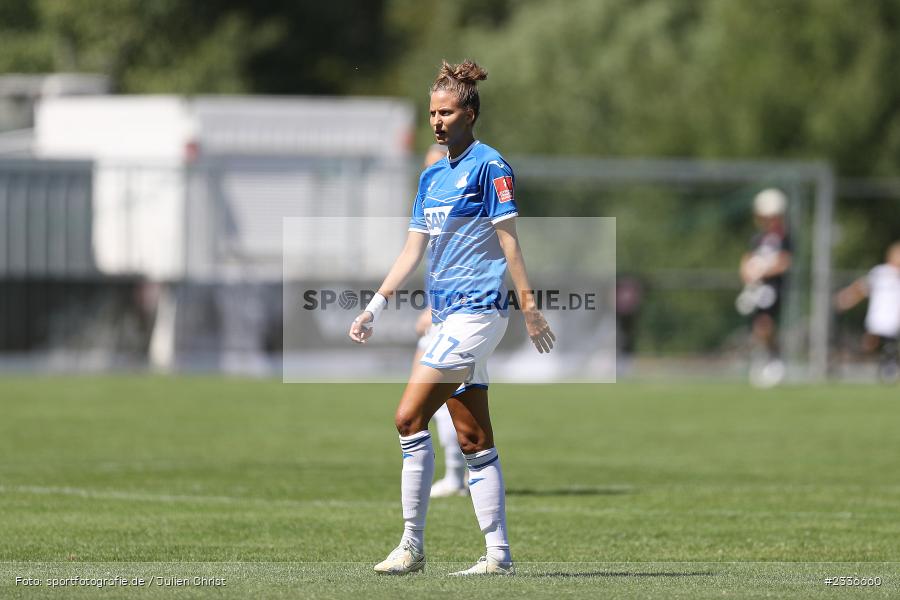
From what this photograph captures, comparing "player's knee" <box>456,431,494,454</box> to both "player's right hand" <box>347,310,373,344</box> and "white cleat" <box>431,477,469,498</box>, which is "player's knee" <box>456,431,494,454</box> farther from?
"white cleat" <box>431,477,469,498</box>

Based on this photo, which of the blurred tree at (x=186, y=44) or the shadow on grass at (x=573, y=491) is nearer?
the shadow on grass at (x=573, y=491)

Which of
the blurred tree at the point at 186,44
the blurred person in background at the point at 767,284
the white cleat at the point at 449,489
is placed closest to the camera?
the white cleat at the point at 449,489

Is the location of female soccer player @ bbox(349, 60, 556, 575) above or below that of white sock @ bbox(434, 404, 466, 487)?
above

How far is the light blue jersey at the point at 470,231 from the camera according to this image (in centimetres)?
800

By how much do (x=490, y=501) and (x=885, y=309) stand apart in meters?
20.7

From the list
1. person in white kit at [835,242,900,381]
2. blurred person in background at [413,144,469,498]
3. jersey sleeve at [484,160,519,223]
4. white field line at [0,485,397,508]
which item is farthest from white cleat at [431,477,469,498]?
person in white kit at [835,242,900,381]

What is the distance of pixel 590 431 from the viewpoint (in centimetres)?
1852

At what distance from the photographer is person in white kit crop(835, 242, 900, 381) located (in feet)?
90.1

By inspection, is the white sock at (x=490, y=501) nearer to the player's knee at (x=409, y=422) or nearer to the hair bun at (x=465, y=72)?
the player's knee at (x=409, y=422)

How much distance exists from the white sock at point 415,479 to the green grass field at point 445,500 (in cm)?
26

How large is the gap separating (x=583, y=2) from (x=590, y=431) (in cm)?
3386

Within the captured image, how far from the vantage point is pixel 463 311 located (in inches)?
316

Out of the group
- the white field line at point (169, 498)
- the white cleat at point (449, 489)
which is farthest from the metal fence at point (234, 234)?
the white cleat at point (449, 489)

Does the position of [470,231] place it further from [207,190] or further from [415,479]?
[207,190]
